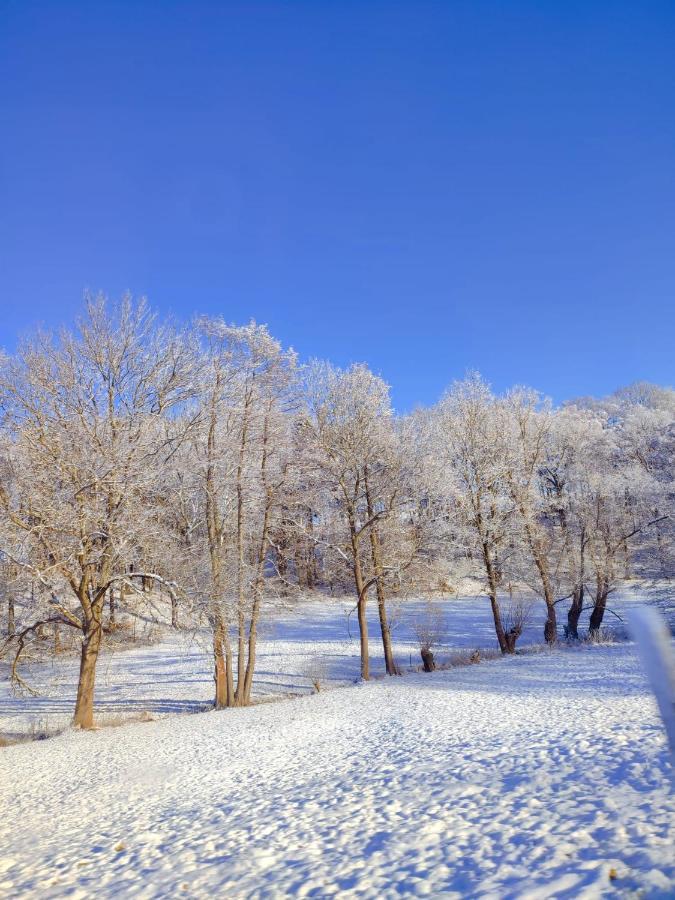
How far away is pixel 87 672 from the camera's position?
14195 mm

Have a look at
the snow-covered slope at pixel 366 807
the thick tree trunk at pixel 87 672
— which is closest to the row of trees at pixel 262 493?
the thick tree trunk at pixel 87 672

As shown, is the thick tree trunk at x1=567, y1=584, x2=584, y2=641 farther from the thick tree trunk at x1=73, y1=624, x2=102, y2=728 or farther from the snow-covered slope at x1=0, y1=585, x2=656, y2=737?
the thick tree trunk at x1=73, y1=624, x2=102, y2=728

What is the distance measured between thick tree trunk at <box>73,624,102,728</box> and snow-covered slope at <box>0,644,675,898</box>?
136cm

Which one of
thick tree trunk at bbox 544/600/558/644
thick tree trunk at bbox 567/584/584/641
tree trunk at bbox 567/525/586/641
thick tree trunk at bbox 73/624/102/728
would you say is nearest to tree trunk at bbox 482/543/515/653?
thick tree trunk at bbox 544/600/558/644

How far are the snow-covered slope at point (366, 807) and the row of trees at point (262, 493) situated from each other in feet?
14.1

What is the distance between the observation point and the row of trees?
1366cm

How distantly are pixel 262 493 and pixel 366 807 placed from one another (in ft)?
40.9

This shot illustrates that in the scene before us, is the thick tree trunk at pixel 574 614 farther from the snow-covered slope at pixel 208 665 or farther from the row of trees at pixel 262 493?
the snow-covered slope at pixel 208 665

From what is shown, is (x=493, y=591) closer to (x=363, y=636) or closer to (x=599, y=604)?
(x=363, y=636)

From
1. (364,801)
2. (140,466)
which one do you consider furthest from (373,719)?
(140,466)

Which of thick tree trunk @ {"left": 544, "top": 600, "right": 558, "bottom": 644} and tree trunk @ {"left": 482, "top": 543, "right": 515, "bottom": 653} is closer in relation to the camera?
tree trunk @ {"left": 482, "top": 543, "right": 515, "bottom": 653}

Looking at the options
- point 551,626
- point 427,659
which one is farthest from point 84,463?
point 551,626

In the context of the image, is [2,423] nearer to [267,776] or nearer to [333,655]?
[267,776]

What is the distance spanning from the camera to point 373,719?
40.7ft
